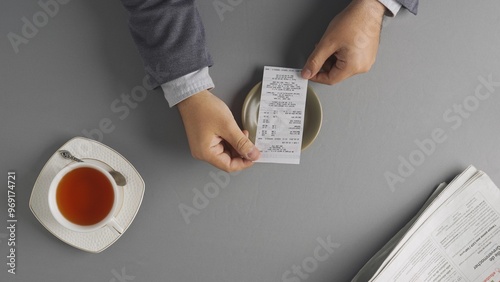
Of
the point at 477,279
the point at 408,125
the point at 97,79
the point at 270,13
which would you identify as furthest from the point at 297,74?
the point at 477,279

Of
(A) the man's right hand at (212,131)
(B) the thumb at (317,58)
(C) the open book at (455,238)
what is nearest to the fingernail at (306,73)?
(B) the thumb at (317,58)

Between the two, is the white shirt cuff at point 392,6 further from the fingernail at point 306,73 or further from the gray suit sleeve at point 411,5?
the fingernail at point 306,73

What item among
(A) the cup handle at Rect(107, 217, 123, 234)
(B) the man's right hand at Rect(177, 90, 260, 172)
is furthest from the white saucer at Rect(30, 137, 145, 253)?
(B) the man's right hand at Rect(177, 90, 260, 172)

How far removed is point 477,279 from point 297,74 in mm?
496

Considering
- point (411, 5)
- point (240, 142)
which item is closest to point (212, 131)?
point (240, 142)

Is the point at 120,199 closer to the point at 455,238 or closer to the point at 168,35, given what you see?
the point at 168,35

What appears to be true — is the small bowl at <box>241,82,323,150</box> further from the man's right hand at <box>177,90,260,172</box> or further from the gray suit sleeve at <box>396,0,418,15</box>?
the gray suit sleeve at <box>396,0,418,15</box>

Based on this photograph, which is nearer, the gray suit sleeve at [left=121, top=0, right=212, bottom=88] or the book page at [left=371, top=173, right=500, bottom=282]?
the gray suit sleeve at [left=121, top=0, right=212, bottom=88]

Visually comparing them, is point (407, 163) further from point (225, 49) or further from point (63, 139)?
point (63, 139)

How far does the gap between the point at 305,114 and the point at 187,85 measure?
21 centimetres

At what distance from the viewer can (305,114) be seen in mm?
823

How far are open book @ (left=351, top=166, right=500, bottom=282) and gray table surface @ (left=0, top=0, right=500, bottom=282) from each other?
0.02m

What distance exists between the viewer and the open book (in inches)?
32.8

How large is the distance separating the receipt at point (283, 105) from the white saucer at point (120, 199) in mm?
→ 235
